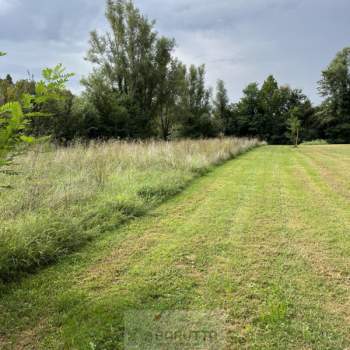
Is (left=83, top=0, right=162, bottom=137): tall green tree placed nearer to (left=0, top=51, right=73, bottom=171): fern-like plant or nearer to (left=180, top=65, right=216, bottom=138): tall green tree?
(left=180, top=65, right=216, bottom=138): tall green tree

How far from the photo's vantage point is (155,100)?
20359 millimetres

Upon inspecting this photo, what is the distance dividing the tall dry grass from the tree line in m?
1.14

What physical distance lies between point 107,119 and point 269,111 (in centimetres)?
3010

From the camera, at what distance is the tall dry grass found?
9.39ft

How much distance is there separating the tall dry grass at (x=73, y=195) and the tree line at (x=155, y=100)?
3.73 ft

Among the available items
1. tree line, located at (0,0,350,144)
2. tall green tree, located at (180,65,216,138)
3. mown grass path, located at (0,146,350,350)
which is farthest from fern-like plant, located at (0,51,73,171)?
tall green tree, located at (180,65,216,138)

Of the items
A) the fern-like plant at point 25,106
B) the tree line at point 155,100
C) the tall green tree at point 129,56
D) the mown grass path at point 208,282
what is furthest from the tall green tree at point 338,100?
the fern-like plant at point 25,106

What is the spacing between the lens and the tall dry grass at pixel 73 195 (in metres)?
2.86

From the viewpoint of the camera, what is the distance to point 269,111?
125ft

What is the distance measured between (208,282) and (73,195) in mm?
2700

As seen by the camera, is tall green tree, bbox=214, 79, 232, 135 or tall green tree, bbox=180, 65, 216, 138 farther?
tall green tree, bbox=214, 79, 232, 135

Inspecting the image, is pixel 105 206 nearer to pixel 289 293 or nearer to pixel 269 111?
A: pixel 289 293

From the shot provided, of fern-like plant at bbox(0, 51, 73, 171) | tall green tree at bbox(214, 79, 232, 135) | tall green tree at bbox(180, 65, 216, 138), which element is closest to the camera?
fern-like plant at bbox(0, 51, 73, 171)

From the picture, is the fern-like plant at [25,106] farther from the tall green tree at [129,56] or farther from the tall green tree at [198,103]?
the tall green tree at [198,103]
